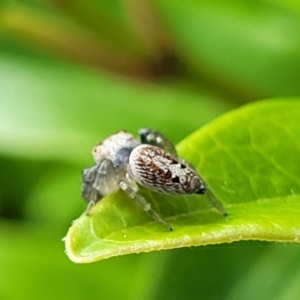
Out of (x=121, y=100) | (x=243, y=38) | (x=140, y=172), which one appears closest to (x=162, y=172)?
(x=140, y=172)

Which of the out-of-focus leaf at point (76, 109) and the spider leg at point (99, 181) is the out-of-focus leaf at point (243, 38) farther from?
the spider leg at point (99, 181)

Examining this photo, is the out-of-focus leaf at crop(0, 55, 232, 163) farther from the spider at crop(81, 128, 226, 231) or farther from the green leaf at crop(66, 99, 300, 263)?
the green leaf at crop(66, 99, 300, 263)

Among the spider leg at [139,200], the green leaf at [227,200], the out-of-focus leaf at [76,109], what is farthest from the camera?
the out-of-focus leaf at [76,109]

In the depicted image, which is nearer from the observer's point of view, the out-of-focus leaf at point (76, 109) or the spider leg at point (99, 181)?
the spider leg at point (99, 181)

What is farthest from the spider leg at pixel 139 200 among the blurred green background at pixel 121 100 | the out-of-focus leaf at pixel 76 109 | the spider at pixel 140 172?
the out-of-focus leaf at pixel 76 109

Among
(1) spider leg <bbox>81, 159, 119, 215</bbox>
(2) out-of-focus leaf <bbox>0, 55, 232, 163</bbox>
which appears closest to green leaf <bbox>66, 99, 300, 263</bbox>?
(1) spider leg <bbox>81, 159, 119, 215</bbox>

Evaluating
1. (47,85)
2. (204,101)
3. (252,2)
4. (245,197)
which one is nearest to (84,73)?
(47,85)

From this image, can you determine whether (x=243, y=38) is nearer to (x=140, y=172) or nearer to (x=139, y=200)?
(x=140, y=172)
